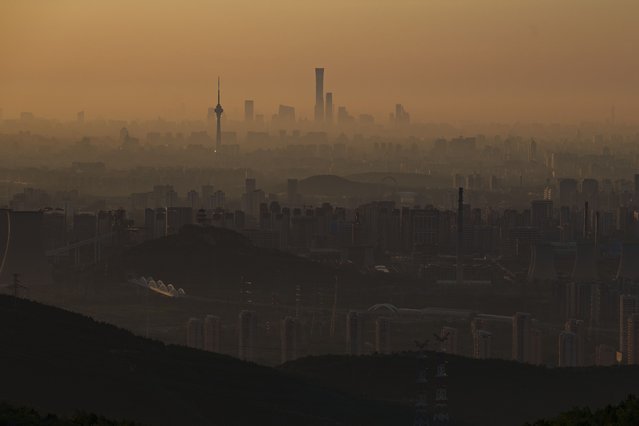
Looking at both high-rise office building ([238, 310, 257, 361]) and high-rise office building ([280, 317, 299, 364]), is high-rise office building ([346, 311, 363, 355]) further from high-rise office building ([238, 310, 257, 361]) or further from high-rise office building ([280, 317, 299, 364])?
high-rise office building ([238, 310, 257, 361])

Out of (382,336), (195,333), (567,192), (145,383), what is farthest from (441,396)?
(567,192)

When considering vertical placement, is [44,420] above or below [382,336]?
above

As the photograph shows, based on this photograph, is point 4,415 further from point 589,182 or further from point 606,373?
point 589,182

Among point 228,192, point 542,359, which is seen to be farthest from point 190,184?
point 542,359

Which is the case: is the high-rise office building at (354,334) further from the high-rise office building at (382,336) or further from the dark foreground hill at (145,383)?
the dark foreground hill at (145,383)

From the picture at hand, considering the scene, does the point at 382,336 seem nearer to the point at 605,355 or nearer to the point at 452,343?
the point at 452,343

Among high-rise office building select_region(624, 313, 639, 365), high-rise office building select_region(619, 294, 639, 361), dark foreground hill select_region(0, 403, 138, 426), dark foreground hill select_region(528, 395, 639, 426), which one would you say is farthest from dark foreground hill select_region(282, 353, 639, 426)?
high-rise office building select_region(619, 294, 639, 361)

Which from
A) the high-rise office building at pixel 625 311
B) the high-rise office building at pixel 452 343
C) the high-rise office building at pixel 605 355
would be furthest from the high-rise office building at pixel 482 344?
the high-rise office building at pixel 625 311
